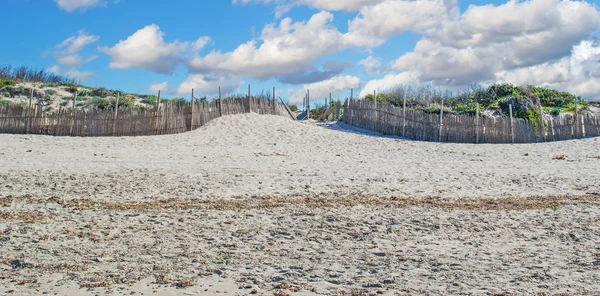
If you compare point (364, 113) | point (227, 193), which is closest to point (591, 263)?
point (227, 193)

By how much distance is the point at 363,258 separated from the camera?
5582 millimetres

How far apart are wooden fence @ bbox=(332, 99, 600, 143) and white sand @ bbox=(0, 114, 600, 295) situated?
4985mm

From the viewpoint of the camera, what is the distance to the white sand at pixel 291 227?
16.1 feet

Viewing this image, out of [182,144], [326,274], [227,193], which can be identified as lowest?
[326,274]

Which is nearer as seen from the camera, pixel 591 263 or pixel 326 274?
pixel 326 274

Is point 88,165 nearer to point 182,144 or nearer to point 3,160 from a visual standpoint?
point 3,160

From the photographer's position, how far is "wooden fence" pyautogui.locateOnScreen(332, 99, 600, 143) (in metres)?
19.3

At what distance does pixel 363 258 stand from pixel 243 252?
1.16 metres

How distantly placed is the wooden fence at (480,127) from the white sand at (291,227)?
4.99 m

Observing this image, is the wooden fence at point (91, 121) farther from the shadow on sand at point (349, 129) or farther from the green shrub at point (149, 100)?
the green shrub at point (149, 100)

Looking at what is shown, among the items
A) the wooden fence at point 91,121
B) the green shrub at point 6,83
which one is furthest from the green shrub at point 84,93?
the wooden fence at point 91,121

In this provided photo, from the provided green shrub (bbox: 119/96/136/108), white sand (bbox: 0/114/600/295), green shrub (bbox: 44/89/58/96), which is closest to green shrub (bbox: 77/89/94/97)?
green shrub (bbox: 44/89/58/96)

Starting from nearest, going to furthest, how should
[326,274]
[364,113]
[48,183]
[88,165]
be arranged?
[326,274] → [48,183] → [88,165] → [364,113]

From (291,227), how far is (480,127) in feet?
45.3
